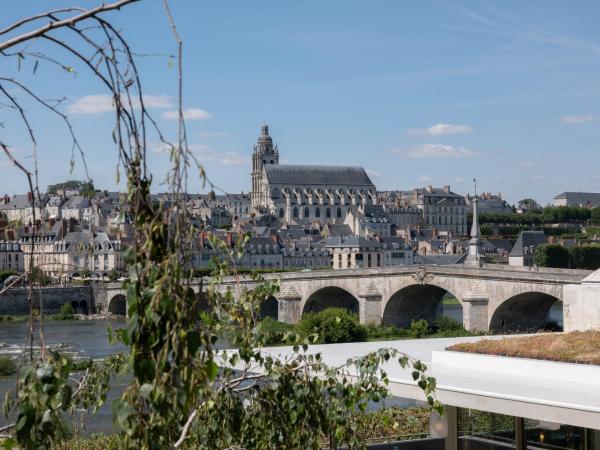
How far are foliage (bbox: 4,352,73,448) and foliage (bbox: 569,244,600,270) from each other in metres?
74.2

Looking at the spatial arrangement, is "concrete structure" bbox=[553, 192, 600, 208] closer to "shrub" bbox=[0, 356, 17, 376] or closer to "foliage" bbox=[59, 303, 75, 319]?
"foliage" bbox=[59, 303, 75, 319]

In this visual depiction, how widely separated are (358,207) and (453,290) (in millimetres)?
78714

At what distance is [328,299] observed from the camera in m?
49.8

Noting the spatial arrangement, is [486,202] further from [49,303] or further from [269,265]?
[49,303]

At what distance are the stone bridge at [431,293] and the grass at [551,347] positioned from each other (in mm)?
16914

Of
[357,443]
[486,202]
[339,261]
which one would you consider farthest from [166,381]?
[486,202]

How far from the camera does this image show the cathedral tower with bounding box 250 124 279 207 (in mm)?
129750

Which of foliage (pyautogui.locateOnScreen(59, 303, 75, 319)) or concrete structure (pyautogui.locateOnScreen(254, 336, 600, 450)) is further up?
concrete structure (pyautogui.locateOnScreen(254, 336, 600, 450))

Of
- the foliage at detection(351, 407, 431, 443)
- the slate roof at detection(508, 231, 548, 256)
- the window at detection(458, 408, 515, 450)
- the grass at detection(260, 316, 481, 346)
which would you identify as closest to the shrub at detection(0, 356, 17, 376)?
the grass at detection(260, 316, 481, 346)

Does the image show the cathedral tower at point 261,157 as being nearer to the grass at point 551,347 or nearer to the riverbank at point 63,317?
the riverbank at point 63,317

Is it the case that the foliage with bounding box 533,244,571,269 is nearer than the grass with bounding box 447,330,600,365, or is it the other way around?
the grass with bounding box 447,330,600,365

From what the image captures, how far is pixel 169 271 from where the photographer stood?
2600 millimetres

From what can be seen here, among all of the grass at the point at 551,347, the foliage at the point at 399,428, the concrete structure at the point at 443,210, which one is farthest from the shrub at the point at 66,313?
the concrete structure at the point at 443,210

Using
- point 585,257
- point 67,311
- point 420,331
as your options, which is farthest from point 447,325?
point 585,257
